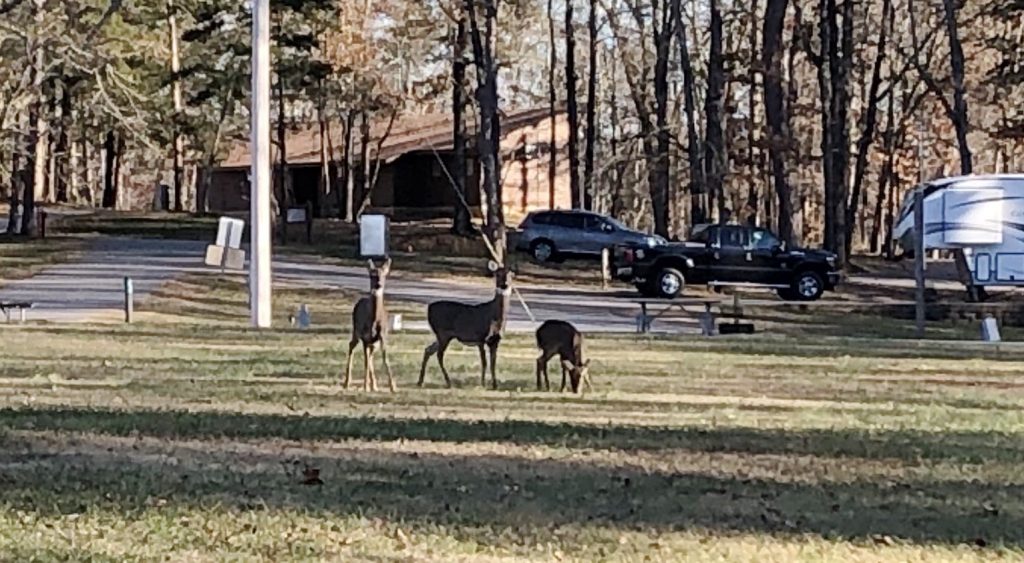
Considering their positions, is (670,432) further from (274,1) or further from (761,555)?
(274,1)

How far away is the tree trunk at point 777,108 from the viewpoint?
1608 inches

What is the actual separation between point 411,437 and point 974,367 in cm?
1106

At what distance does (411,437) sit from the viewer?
433 inches

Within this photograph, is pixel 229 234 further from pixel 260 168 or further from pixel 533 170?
pixel 533 170

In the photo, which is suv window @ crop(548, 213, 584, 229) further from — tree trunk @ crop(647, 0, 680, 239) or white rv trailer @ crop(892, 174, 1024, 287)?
white rv trailer @ crop(892, 174, 1024, 287)

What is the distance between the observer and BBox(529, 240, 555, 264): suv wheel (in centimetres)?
4600

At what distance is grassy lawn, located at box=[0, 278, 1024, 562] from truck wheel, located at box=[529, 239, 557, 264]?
90.4 ft

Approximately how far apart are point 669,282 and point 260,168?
Answer: 14.5m

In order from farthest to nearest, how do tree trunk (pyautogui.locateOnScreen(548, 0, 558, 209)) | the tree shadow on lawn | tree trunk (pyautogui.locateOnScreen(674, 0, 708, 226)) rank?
tree trunk (pyautogui.locateOnScreen(548, 0, 558, 209)) → tree trunk (pyautogui.locateOnScreen(674, 0, 708, 226)) → the tree shadow on lawn

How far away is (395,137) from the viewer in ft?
226

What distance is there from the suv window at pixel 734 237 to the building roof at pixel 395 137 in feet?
80.9

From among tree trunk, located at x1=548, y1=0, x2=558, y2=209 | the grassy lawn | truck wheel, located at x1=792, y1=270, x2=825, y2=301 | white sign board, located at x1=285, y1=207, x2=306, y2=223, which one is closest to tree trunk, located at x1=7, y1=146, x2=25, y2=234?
white sign board, located at x1=285, y1=207, x2=306, y2=223

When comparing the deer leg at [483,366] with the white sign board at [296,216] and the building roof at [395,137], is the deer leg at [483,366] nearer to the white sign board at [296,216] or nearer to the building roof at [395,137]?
the white sign board at [296,216]

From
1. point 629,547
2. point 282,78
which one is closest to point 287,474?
point 629,547
